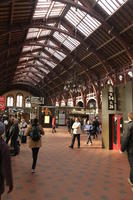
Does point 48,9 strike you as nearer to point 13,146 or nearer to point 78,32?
point 78,32

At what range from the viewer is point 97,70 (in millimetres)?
26266

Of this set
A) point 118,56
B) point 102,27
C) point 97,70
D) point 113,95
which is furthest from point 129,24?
point 97,70

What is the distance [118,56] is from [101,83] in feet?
19.5

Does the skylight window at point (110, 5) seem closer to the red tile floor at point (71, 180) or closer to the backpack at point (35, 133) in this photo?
the red tile floor at point (71, 180)

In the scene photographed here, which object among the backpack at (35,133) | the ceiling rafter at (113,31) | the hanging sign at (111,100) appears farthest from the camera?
the ceiling rafter at (113,31)

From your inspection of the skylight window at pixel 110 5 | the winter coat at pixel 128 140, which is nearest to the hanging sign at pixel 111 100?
the winter coat at pixel 128 140

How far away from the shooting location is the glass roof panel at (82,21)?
692 inches

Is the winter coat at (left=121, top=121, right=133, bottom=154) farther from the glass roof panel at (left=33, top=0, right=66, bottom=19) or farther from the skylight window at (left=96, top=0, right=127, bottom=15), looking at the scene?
the glass roof panel at (left=33, top=0, right=66, bottom=19)

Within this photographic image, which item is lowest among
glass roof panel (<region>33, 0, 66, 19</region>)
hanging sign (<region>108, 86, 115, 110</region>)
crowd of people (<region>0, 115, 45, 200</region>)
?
crowd of people (<region>0, 115, 45, 200</region>)

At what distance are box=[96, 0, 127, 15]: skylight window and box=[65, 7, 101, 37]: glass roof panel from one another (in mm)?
1671

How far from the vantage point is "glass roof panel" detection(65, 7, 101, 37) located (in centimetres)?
1757

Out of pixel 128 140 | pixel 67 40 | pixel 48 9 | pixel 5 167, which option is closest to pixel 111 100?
pixel 128 140

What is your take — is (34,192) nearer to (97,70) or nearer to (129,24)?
(129,24)

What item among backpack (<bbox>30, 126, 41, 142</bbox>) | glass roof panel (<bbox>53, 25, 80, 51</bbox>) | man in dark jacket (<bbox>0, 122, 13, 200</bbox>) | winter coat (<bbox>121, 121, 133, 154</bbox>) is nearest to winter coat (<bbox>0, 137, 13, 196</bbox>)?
man in dark jacket (<bbox>0, 122, 13, 200</bbox>)
